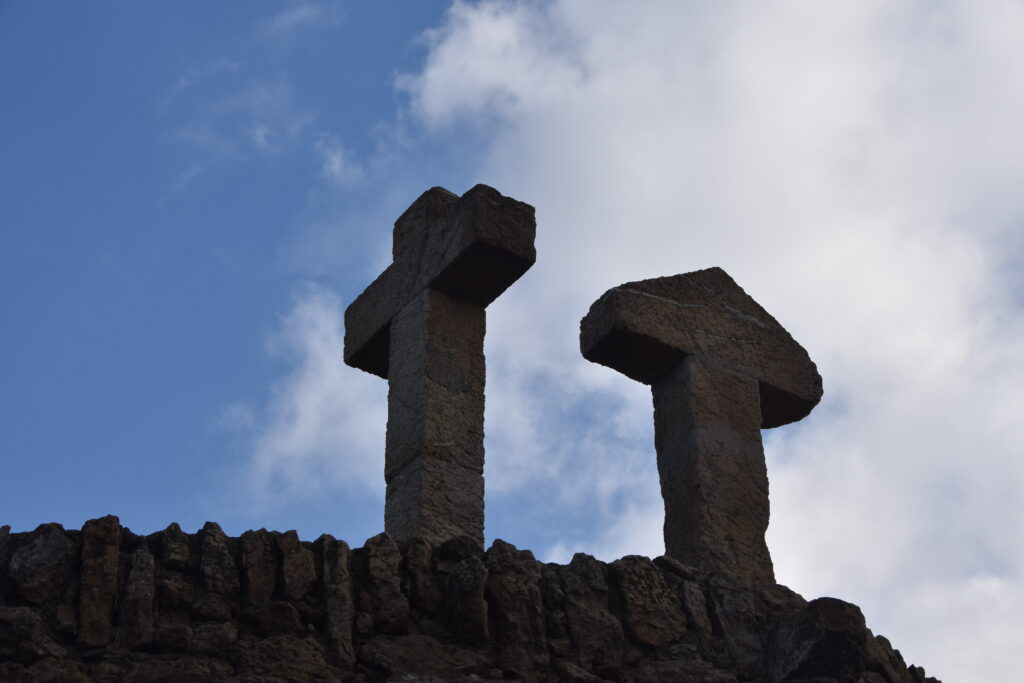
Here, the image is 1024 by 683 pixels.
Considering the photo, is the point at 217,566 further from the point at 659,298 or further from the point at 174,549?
the point at 659,298

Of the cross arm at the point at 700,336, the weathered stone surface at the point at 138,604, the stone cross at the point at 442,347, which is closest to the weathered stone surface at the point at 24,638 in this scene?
the weathered stone surface at the point at 138,604

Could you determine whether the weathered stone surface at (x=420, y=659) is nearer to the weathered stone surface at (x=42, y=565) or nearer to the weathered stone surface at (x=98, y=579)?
the weathered stone surface at (x=98, y=579)

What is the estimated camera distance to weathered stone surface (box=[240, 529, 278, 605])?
14.4 ft

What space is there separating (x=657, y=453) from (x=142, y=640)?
11.9 ft

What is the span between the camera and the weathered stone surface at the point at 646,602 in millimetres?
5082

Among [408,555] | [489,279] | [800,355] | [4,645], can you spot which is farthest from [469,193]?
[4,645]

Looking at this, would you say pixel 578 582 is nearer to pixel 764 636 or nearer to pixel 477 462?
pixel 764 636

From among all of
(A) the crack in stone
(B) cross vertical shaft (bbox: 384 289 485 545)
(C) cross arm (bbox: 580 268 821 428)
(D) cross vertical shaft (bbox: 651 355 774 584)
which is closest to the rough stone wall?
(D) cross vertical shaft (bbox: 651 355 774 584)

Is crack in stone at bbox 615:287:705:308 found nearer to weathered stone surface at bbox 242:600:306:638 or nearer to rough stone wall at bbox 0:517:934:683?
rough stone wall at bbox 0:517:934:683

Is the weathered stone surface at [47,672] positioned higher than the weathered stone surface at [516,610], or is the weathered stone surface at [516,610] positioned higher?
the weathered stone surface at [516,610]

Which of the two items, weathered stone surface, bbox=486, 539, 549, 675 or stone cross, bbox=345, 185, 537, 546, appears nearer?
weathered stone surface, bbox=486, 539, 549, 675

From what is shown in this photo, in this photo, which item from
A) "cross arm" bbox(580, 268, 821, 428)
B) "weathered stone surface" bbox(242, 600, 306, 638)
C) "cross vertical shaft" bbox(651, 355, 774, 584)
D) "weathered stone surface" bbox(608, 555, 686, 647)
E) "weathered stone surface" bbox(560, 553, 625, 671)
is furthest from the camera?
"cross arm" bbox(580, 268, 821, 428)

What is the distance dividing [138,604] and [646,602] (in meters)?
1.95

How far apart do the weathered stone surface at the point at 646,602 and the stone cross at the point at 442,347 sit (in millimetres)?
1326
